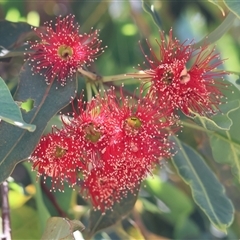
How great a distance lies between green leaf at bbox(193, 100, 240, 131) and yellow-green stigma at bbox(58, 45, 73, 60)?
293mm

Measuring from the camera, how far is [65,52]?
3.91 ft

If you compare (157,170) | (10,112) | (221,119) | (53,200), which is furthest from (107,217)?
(10,112)

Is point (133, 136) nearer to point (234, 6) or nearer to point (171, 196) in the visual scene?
point (234, 6)

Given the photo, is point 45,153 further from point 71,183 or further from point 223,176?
point 223,176

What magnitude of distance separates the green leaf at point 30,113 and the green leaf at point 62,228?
14cm

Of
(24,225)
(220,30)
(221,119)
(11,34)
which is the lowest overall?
(24,225)

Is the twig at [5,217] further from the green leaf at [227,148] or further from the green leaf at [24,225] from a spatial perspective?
the green leaf at [227,148]

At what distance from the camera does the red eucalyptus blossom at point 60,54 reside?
1172mm

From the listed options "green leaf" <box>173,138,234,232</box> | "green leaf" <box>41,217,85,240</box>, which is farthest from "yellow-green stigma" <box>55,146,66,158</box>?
"green leaf" <box>173,138,234,232</box>

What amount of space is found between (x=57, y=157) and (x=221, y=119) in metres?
0.34

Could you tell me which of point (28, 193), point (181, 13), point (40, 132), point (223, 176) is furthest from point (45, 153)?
point (181, 13)

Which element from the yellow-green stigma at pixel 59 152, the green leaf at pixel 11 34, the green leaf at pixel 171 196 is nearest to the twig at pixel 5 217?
the yellow-green stigma at pixel 59 152

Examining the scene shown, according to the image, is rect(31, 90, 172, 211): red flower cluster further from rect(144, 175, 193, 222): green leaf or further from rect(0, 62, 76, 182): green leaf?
rect(144, 175, 193, 222): green leaf

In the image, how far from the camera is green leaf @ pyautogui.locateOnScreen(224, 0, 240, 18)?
107cm
